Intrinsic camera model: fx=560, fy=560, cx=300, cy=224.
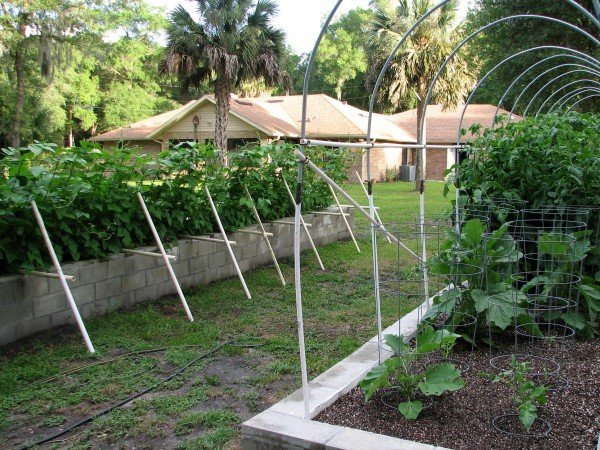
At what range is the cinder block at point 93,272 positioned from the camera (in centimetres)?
502

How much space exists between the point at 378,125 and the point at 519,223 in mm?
23657

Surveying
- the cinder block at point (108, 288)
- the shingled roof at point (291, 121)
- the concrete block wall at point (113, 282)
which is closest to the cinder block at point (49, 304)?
the concrete block wall at point (113, 282)

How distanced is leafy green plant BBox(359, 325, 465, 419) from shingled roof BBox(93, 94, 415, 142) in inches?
783

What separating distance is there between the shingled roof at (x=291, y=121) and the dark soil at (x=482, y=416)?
65.5 ft

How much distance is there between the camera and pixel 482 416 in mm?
2861

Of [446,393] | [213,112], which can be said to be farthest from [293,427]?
[213,112]

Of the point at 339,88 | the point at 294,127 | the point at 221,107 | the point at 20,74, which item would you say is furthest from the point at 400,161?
the point at 20,74

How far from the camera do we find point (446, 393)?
313cm

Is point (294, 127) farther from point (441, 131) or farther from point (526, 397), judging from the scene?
point (526, 397)

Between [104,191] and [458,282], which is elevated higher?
[104,191]

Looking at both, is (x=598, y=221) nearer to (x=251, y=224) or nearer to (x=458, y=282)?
(x=458, y=282)

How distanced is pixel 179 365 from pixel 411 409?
198 cm

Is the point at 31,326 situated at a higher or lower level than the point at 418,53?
lower

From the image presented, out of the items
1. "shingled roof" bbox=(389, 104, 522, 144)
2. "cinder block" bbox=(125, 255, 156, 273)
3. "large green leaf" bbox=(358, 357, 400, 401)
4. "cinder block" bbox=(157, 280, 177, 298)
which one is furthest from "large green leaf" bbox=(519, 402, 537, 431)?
"shingled roof" bbox=(389, 104, 522, 144)
